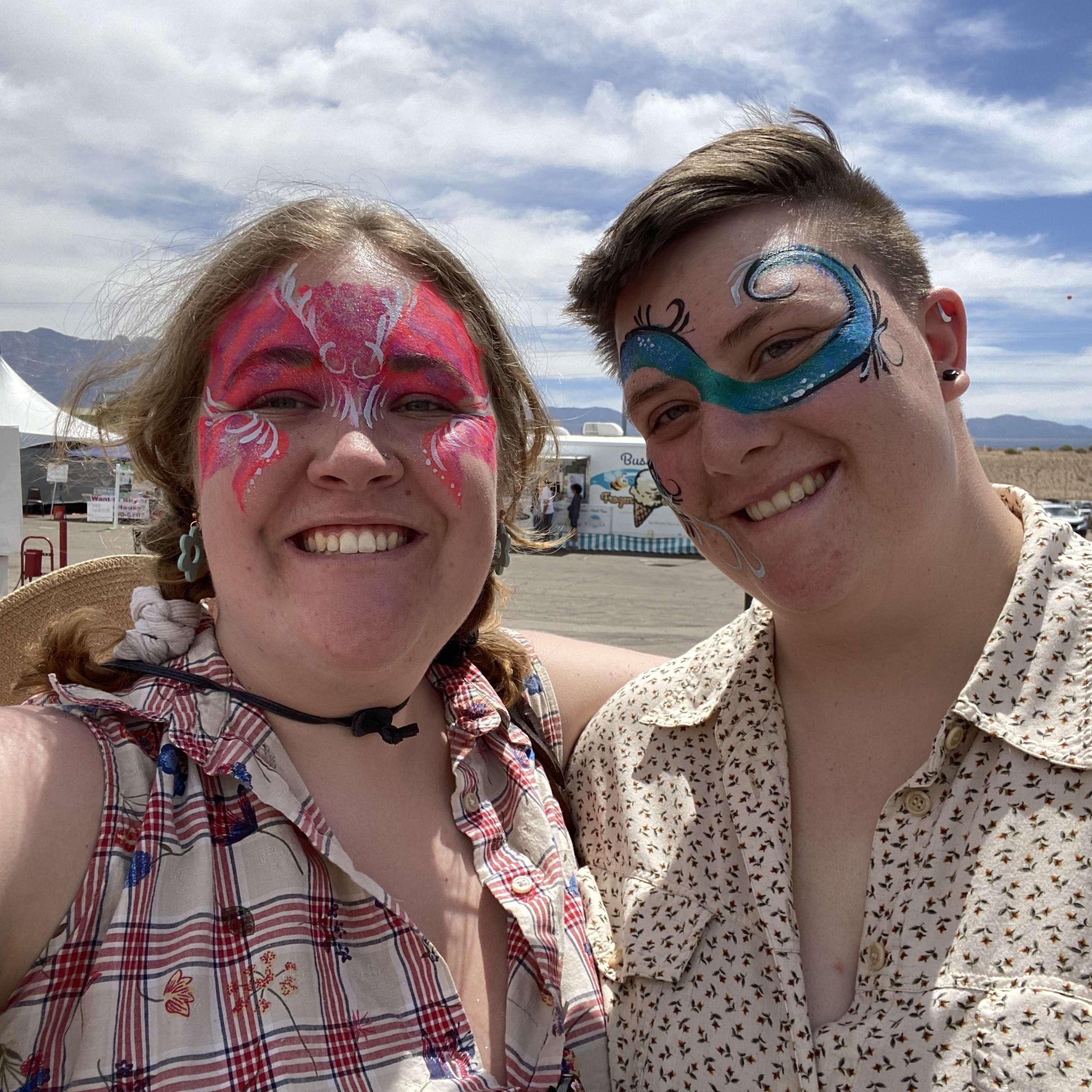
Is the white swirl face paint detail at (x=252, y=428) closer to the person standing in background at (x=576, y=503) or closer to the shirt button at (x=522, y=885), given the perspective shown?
the shirt button at (x=522, y=885)

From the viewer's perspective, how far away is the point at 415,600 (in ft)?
5.22

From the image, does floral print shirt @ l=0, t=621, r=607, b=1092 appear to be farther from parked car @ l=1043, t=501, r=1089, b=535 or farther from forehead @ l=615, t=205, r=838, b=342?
parked car @ l=1043, t=501, r=1089, b=535

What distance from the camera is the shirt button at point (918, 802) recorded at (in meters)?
1.50

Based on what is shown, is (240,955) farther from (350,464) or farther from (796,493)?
(796,493)

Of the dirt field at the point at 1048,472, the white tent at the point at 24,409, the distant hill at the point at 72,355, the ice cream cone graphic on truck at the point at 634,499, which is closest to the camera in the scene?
the distant hill at the point at 72,355

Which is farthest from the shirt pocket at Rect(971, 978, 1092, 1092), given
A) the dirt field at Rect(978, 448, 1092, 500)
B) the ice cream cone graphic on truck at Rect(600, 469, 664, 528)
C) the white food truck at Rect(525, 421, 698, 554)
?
the dirt field at Rect(978, 448, 1092, 500)

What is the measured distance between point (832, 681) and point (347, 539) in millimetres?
1026

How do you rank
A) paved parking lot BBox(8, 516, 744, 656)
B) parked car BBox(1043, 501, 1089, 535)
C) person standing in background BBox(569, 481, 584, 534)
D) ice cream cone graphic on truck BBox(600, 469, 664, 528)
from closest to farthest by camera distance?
paved parking lot BBox(8, 516, 744, 656), ice cream cone graphic on truck BBox(600, 469, 664, 528), person standing in background BBox(569, 481, 584, 534), parked car BBox(1043, 501, 1089, 535)

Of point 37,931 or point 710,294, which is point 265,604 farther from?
point 710,294

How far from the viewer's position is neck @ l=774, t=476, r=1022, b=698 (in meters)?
1.62

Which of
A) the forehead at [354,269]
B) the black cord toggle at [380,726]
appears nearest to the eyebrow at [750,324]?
the forehead at [354,269]

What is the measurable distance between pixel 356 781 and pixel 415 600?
399 millimetres

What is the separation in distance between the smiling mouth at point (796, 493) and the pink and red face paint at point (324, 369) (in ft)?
1.83

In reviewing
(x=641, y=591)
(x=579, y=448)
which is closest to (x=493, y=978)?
(x=641, y=591)
